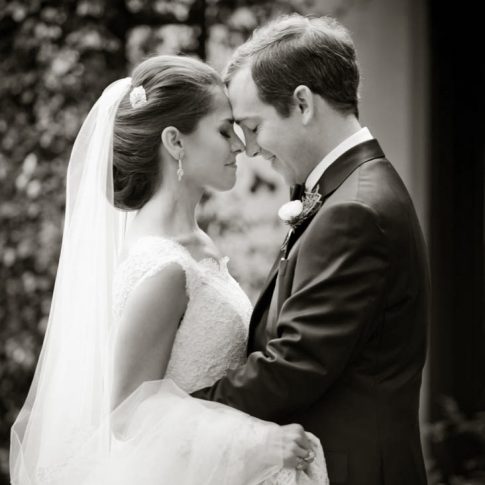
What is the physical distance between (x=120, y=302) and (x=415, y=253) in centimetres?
97

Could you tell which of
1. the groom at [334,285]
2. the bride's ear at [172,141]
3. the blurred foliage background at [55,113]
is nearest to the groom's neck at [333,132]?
the groom at [334,285]

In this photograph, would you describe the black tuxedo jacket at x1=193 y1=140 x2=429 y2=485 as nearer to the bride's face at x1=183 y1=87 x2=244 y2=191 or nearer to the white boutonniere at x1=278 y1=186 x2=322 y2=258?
the white boutonniere at x1=278 y1=186 x2=322 y2=258

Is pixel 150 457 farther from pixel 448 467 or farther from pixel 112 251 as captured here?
pixel 448 467

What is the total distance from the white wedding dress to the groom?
0.29ft

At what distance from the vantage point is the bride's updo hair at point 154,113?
3.10m

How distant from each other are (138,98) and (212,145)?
0.99 ft

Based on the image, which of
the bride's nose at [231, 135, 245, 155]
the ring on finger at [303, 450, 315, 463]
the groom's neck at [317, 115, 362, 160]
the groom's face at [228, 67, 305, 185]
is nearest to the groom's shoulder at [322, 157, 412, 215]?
the groom's neck at [317, 115, 362, 160]

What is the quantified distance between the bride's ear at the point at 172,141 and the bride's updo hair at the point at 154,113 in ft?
0.07

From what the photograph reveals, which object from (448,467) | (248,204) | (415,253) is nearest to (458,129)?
(248,204)

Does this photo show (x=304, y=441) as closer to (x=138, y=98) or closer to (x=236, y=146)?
(x=236, y=146)

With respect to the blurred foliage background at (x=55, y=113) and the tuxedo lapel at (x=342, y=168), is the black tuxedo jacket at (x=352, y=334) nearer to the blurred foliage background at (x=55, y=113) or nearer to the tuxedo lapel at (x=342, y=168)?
the tuxedo lapel at (x=342, y=168)

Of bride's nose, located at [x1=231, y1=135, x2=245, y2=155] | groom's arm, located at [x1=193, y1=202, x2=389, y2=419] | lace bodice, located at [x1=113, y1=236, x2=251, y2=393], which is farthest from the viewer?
bride's nose, located at [x1=231, y1=135, x2=245, y2=155]

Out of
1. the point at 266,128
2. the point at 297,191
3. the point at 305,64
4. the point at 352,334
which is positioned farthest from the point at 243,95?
the point at 352,334

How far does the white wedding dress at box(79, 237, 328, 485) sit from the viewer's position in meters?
2.73
